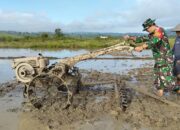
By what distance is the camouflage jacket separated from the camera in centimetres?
805

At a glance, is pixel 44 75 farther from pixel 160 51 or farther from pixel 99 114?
pixel 160 51

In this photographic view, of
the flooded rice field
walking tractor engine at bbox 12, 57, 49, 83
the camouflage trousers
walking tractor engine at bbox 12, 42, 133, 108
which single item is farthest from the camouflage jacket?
walking tractor engine at bbox 12, 57, 49, 83

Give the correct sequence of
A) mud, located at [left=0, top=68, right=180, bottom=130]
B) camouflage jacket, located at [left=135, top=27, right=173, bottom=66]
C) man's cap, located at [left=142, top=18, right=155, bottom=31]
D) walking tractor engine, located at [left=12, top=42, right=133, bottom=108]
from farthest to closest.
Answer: man's cap, located at [left=142, top=18, right=155, bottom=31], camouflage jacket, located at [left=135, top=27, right=173, bottom=66], walking tractor engine, located at [left=12, top=42, right=133, bottom=108], mud, located at [left=0, top=68, right=180, bottom=130]

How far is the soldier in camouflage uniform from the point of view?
26.5ft

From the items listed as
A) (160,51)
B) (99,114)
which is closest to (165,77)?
(160,51)

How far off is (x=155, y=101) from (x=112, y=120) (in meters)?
1.79

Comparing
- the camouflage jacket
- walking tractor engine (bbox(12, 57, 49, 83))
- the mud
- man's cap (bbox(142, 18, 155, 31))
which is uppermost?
man's cap (bbox(142, 18, 155, 31))

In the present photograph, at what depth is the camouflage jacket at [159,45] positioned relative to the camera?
26.4ft

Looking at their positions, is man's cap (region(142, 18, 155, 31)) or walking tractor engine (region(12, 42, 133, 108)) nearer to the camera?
walking tractor engine (region(12, 42, 133, 108))

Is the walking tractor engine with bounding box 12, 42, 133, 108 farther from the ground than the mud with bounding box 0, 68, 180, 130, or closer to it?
farther from the ground

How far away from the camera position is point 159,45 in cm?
830

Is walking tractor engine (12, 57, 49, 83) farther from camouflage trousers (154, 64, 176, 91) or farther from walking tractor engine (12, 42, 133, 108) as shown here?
camouflage trousers (154, 64, 176, 91)

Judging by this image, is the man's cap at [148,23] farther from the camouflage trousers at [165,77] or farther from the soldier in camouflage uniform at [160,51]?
the camouflage trousers at [165,77]

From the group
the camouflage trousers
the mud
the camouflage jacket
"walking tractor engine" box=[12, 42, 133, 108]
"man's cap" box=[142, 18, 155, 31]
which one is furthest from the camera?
the camouflage trousers
